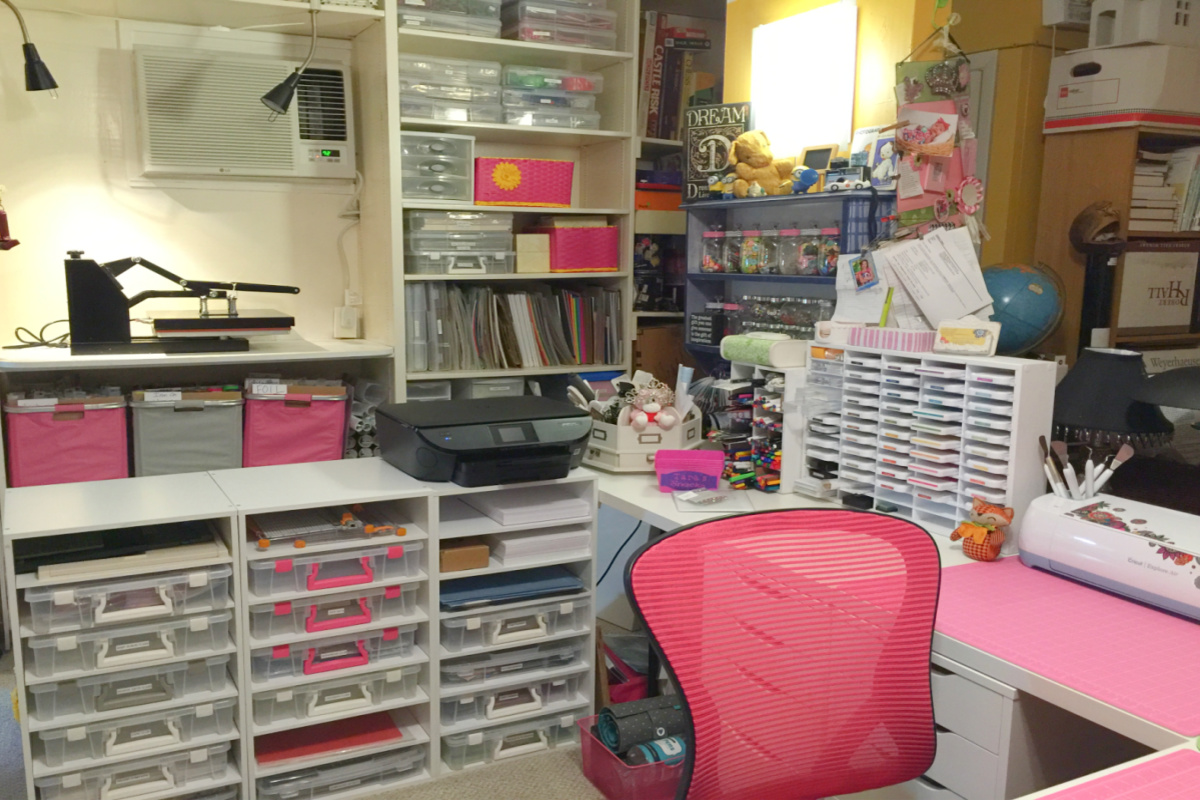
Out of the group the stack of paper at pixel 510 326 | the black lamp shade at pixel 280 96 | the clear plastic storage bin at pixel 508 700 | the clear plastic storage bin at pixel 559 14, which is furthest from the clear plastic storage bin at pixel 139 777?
the clear plastic storage bin at pixel 559 14

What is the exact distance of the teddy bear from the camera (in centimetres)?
306

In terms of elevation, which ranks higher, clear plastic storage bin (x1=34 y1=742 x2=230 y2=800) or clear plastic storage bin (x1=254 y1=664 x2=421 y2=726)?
clear plastic storage bin (x1=254 y1=664 x2=421 y2=726)

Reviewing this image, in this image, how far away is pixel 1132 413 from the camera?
1942 mm

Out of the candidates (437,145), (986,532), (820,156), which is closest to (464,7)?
(437,145)

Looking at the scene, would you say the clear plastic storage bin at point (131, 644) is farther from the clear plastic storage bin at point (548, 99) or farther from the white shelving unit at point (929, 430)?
the clear plastic storage bin at point (548, 99)

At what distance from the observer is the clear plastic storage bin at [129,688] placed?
1.84 m

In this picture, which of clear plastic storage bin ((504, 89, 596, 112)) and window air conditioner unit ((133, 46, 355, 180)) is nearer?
window air conditioner unit ((133, 46, 355, 180))

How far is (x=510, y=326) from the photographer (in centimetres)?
360

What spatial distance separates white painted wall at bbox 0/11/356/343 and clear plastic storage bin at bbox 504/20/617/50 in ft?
3.43

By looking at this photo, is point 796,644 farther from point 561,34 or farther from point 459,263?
point 561,34

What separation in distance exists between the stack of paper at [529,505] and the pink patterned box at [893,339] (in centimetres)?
76

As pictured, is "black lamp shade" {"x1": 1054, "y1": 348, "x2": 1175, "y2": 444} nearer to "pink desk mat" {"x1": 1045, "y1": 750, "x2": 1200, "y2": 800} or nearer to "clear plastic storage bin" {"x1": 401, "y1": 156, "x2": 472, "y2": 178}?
"pink desk mat" {"x1": 1045, "y1": 750, "x2": 1200, "y2": 800}

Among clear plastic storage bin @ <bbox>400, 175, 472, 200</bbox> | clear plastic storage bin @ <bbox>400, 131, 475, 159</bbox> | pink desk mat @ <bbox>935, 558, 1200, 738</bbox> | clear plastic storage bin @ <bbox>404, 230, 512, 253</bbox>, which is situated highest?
clear plastic storage bin @ <bbox>400, 131, 475, 159</bbox>

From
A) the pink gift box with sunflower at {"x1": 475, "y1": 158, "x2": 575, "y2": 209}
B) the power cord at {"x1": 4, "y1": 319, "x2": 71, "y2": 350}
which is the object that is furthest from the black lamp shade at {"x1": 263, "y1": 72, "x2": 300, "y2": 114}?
the power cord at {"x1": 4, "y1": 319, "x2": 71, "y2": 350}
